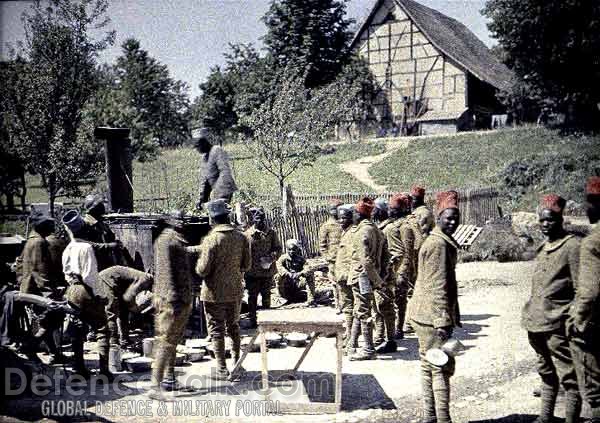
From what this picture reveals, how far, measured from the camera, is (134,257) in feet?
28.9

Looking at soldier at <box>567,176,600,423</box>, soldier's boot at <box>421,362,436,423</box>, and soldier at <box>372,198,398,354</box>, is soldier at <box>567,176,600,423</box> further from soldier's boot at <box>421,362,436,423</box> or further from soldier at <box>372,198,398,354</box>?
soldier at <box>372,198,398,354</box>

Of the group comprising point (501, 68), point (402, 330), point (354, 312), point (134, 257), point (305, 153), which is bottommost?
point (402, 330)

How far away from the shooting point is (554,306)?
5.21 meters

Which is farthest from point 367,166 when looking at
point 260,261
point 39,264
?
point 39,264

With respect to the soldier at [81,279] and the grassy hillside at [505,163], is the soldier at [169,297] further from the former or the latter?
the grassy hillside at [505,163]

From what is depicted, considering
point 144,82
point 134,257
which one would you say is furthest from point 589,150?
point 144,82

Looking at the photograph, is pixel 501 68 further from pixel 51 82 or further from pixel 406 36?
pixel 51 82

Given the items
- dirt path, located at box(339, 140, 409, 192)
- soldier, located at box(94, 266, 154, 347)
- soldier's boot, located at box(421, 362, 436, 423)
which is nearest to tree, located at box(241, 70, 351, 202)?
dirt path, located at box(339, 140, 409, 192)

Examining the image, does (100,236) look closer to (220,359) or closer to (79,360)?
(79,360)

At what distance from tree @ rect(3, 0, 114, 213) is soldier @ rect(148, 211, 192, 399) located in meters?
10.7

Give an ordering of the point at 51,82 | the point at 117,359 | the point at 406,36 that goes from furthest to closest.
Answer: the point at 406,36 < the point at 51,82 < the point at 117,359

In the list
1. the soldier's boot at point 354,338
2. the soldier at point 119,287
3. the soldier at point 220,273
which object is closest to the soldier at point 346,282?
the soldier's boot at point 354,338

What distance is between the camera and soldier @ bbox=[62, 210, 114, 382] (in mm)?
6418

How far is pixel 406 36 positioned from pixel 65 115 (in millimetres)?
25475
